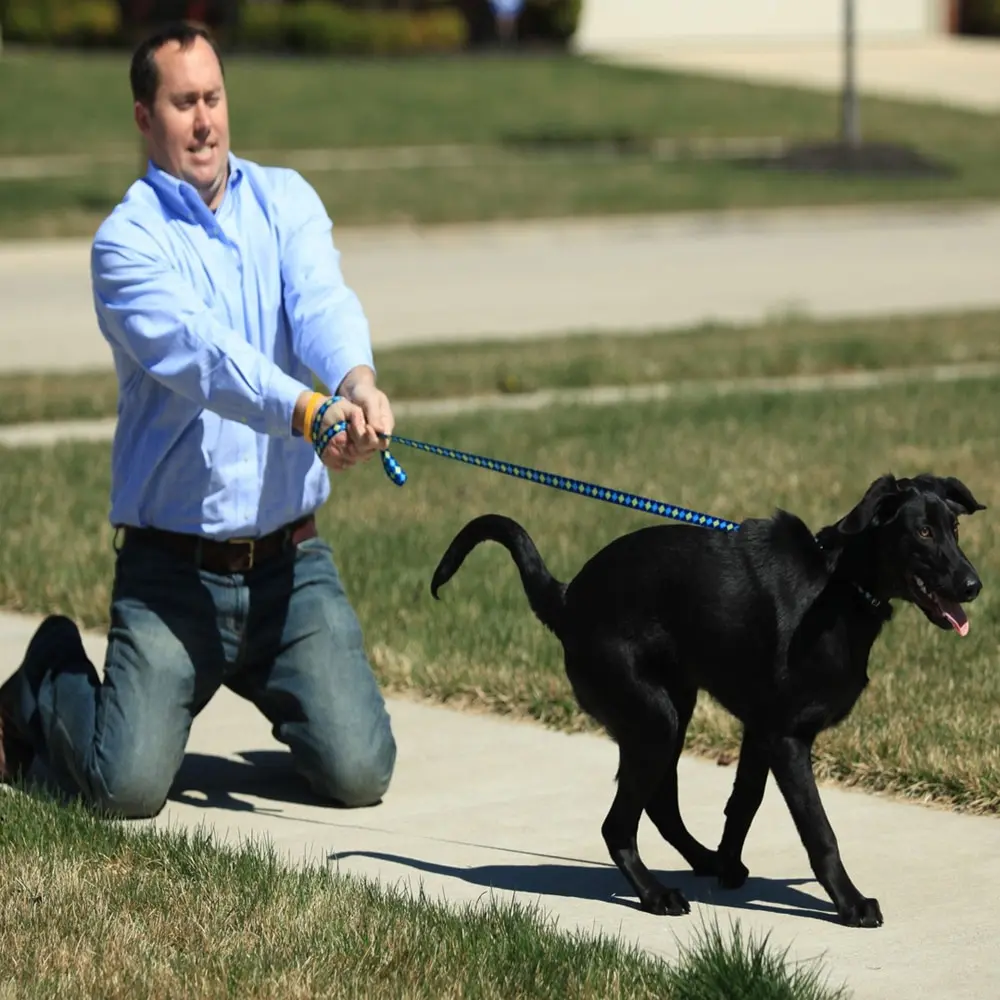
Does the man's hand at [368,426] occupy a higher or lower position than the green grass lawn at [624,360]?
higher

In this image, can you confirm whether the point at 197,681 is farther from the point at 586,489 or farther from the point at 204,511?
the point at 586,489

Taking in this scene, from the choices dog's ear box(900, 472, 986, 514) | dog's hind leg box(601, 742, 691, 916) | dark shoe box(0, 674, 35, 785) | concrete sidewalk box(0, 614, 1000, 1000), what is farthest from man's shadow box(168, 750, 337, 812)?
dog's ear box(900, 472, 986, 514)

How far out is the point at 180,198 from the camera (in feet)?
17.8

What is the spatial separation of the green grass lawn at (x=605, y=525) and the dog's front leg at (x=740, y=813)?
0.83 m

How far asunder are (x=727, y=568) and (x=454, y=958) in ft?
3.38

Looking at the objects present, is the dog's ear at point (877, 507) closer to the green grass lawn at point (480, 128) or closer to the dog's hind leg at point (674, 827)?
the dog's hind leg at point (674, 827)

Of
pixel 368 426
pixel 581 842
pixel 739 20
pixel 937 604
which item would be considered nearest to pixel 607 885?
pixel 581 842

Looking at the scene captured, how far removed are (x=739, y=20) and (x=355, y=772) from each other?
45.2 m

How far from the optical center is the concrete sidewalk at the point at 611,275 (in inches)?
588

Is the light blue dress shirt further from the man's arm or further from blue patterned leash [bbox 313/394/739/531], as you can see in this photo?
blue patterned leash [bbox 313/394/739/531]

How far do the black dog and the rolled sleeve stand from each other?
3.05 ft

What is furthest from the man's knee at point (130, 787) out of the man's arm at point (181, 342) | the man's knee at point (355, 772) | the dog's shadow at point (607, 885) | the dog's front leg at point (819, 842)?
the dog's front leg at point (819, 842)

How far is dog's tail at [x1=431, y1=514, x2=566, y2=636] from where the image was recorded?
4641mm

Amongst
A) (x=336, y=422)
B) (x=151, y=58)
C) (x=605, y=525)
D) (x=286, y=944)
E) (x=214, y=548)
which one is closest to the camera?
(x=286, y=944)
